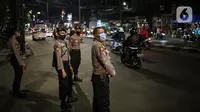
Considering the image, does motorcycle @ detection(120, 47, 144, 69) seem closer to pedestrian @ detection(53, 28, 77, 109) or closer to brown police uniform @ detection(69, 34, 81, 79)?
brown police uniform @ detection(69, 34, 81, 79)

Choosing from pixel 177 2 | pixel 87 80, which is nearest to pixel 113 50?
pixel 87 80

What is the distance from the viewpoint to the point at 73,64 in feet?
30.3

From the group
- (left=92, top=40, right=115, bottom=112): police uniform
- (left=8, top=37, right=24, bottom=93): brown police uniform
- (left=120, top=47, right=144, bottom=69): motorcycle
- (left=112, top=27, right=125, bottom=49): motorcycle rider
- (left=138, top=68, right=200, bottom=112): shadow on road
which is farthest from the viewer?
(left=112, top=27, right=125, bottom=49): motorcycle rider

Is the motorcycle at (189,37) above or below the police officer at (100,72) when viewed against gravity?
above

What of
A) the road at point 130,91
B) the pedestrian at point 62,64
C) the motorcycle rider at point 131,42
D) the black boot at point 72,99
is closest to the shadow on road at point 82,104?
the road at point 130,91

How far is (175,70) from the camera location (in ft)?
36.9

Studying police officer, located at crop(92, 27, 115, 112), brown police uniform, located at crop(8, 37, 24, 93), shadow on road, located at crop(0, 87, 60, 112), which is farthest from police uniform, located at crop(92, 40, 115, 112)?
brown police uniform, located at crop(8, 37, 24, 93)

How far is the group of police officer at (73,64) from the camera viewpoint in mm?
4793

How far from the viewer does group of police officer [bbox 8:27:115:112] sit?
4.79 m

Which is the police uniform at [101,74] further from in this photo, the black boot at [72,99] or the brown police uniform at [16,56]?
the brown police uniform at [16,56]

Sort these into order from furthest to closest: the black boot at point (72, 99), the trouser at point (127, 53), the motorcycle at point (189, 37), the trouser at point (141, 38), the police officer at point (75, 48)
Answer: the motorcycle at point (189, 37) < the trouser at point (141, 38) < the trouser at point (127, 53) < the police officer at point (75, 48) < the black boot at point (72, 99)

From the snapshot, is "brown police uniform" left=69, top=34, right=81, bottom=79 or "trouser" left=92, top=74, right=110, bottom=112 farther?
"brown police uniform" left=69, top=34, right=81, bottom=79

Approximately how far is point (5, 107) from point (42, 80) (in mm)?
3246

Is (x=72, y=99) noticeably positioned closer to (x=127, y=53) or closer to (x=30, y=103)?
(x=30, y=103)
